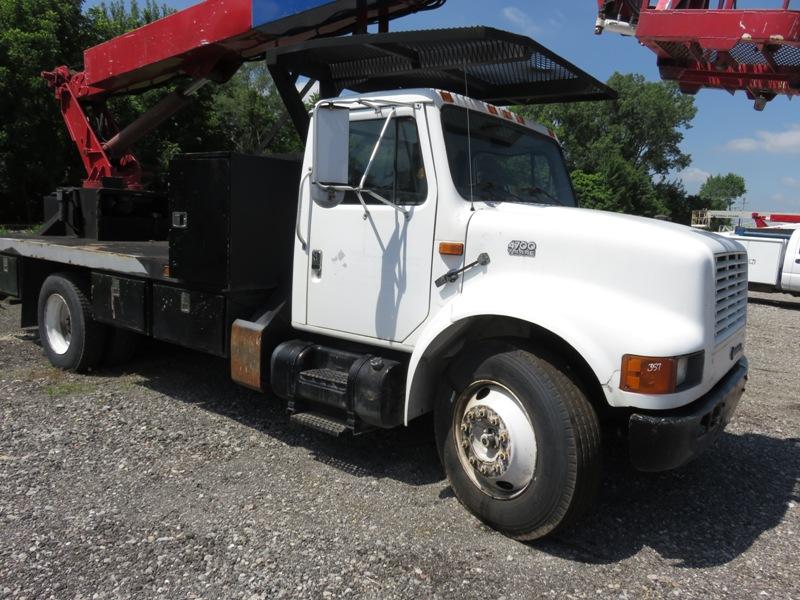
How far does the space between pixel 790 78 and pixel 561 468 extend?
5519 mm

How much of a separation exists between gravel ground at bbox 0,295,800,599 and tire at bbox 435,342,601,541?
0.68 ft

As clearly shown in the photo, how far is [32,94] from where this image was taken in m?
21.7

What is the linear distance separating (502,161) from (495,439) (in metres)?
1.84

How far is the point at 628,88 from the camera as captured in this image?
6172 cm

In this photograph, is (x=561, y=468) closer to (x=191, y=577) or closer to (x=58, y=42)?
(x=191, y=577)

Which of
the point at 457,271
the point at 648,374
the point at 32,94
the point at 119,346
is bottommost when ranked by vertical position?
the point at 119,346

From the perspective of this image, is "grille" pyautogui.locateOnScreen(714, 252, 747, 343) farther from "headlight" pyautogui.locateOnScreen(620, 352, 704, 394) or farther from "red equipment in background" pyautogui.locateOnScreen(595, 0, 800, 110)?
"red equipment in background" pyautogui.locateOnScreen(595, 0, 800, 110)

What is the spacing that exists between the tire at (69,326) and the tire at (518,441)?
4074mm

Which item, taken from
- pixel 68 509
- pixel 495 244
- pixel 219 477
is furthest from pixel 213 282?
pixel 495 244

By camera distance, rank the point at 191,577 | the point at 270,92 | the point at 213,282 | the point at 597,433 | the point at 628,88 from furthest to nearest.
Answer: the point at 628,88, the point at 270,92, the point at 213,282, the point at 597,433, the point at 191,577

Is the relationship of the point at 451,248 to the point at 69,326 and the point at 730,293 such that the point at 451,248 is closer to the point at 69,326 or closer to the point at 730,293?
the point at 730,293

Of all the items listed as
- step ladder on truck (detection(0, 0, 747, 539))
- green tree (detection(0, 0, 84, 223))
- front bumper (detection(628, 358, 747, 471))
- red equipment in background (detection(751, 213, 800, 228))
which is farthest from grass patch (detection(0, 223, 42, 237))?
red equipment in background (detection(751, 213, 800, 228))

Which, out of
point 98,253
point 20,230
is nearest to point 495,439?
point 98,253

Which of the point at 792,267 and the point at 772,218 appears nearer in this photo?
the point at 792,267
